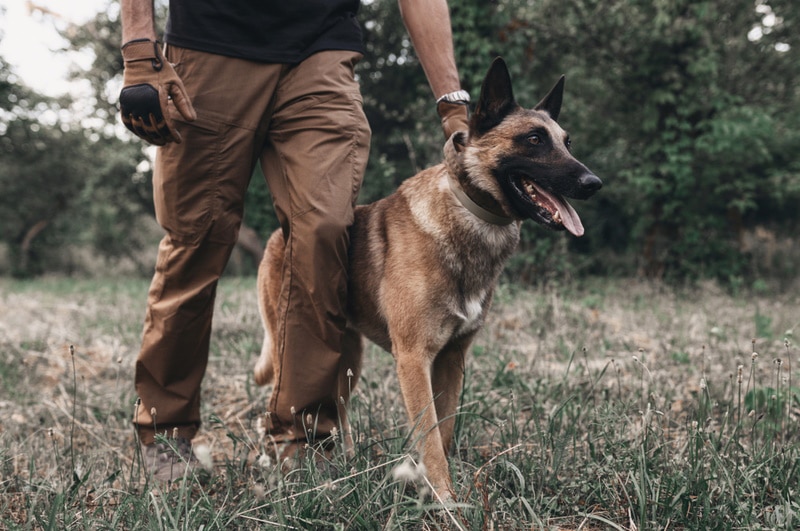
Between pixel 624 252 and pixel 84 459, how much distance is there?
11607mm

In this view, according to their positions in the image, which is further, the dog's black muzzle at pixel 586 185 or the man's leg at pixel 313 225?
the man's leg at pixel 313 225

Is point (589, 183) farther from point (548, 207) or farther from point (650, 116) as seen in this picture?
point (650, 116)

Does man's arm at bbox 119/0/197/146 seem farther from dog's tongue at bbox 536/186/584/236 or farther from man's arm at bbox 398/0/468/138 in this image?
dog's tongue at bbox 536/186/584/236

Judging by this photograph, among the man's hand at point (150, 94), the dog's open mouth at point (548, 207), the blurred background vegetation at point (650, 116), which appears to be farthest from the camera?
the blurred background vegetation at point (650, 116)

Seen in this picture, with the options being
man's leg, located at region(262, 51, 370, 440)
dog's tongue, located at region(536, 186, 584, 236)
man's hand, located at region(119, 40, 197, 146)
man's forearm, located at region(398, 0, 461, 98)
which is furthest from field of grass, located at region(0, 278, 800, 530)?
man's forearm, located at region(398, 0, 461, 98)

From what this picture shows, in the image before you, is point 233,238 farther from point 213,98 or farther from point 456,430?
point 456,430

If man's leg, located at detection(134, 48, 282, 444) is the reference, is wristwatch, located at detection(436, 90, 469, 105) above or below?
above

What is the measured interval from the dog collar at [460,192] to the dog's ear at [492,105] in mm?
86

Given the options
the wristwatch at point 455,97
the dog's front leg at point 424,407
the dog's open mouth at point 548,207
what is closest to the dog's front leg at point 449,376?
the dog's front leg at point 424,407

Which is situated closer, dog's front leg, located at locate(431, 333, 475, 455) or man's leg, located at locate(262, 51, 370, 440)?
man's leg, located at locate(262, 51, 370, 440)

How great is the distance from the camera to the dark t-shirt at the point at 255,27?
7.18 ft

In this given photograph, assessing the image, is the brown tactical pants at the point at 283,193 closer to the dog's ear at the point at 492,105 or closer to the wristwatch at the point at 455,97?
the wristwatch at the point at 455,97

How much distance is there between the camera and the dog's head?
2.08 metres

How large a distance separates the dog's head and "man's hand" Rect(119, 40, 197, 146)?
41.6 inches
